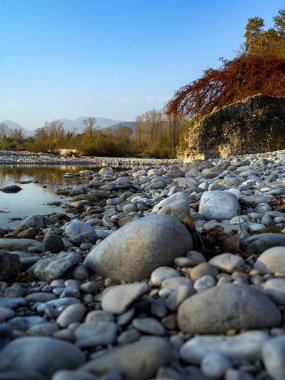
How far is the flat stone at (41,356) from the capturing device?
4.61ft

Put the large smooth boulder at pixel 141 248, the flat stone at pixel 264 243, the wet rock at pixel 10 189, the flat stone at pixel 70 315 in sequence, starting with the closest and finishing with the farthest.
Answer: the flat stone at pixel 70 315
the large smooth boulder at pixel 141 248
the flat stone at pixel 264 243
the wet rock at pixel 10 189

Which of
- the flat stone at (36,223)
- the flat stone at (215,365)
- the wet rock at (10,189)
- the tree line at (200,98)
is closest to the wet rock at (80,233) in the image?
the flat stone at (36,223)

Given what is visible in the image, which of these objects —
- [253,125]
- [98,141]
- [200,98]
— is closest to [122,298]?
[253,125]

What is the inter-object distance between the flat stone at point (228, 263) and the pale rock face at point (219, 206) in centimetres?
168

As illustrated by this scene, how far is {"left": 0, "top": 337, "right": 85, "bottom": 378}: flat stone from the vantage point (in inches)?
55.3

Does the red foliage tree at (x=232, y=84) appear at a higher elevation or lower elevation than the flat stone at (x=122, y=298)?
higher

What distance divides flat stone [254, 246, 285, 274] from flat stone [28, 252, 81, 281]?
4.09 feet

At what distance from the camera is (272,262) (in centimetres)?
227

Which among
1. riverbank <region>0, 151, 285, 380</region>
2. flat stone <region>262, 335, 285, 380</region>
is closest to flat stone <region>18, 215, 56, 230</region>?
riverbank <region>0, 151, 285, 380</region>

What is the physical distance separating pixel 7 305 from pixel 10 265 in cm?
49

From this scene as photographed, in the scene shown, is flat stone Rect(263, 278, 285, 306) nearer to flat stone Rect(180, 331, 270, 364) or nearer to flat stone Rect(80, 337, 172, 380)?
flat stone Rect(180, 331, 270, 364)

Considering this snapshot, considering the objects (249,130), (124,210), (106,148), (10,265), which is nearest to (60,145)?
(106,148)

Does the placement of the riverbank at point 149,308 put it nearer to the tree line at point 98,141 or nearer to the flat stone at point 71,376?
the flat stone at point 71,376

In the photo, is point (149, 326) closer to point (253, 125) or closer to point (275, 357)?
point (275, 357)
